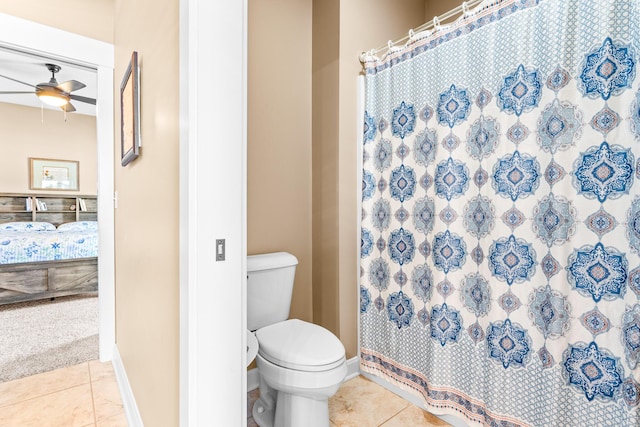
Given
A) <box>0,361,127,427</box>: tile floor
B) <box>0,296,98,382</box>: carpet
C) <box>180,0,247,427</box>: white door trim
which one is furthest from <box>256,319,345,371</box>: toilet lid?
<box>0,296,98,382</box>: carpet

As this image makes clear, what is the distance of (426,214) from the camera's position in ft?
5.86

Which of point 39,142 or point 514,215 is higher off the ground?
point 39,142

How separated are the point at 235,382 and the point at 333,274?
1.24 meters

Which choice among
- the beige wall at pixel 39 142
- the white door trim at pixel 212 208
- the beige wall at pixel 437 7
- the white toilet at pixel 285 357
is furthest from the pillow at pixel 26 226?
the beige wall at pixel 437 7

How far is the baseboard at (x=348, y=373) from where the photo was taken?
6.42 feet

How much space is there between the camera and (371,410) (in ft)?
5.87

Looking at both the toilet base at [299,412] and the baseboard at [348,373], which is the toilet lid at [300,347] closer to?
the toilet base at [299,412]

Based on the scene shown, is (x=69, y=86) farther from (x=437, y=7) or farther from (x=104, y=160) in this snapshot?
(x=437, y=7)

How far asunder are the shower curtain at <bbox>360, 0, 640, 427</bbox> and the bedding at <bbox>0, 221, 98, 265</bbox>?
3.55m

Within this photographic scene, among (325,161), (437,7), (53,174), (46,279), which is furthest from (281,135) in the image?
(53,174)

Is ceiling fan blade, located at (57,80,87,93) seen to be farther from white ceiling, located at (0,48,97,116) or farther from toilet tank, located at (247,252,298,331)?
toilet tank, located at (247,252,298,331)

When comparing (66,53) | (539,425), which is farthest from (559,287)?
(66,53)

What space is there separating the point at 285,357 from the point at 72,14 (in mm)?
2443

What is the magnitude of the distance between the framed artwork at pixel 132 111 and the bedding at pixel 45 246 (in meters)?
2.69
